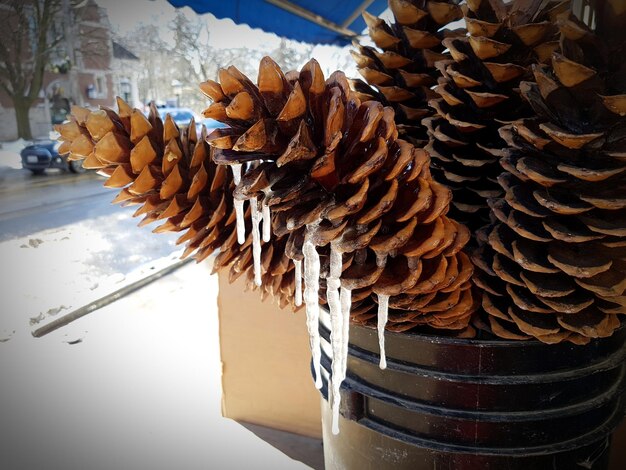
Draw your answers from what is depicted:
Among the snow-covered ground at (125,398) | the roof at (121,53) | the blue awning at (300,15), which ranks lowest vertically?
the snow-covered ground at (125,398)

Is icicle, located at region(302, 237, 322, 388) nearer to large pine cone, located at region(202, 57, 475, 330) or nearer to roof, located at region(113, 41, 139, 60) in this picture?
large pine cone, located at region(202, 57, 475, 330)

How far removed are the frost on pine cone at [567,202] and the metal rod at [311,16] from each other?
4.65 ft

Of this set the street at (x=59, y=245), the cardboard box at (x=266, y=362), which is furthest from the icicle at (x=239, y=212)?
the street at (x=59, y=245)

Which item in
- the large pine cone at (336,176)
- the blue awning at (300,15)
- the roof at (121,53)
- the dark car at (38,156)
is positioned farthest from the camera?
the roof at (121,53)

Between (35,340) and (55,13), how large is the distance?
1306 millimetres

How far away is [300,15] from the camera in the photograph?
5.96ft

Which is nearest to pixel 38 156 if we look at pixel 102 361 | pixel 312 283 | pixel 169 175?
pixel 102 361

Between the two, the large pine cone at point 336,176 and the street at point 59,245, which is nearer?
the large pine cone at point 336,176

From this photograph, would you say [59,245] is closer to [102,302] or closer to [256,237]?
[102,302]

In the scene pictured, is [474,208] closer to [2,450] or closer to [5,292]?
[2,450]

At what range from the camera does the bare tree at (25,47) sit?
1.47 meters

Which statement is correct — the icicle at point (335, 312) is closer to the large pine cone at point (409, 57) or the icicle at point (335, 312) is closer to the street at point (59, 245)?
the large pine cone at point (409, 57)

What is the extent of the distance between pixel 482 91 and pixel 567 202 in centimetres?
15

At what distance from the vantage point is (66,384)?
153 cm
